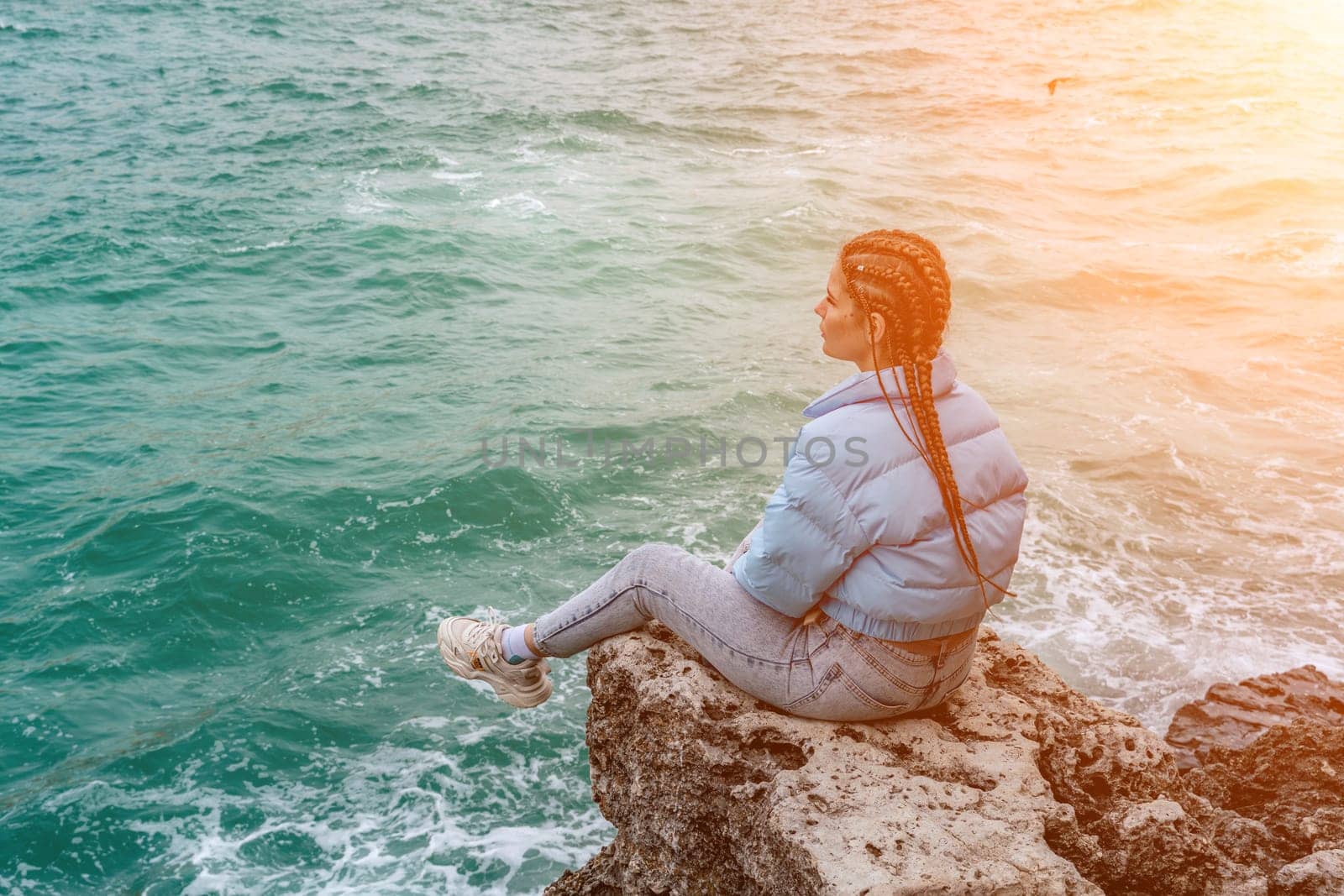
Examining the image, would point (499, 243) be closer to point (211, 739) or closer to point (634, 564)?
point (211, 739)

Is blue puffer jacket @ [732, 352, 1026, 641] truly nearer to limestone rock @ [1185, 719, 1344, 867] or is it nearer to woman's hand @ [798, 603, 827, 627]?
woman's hand @ [798, 603, 827, 627]

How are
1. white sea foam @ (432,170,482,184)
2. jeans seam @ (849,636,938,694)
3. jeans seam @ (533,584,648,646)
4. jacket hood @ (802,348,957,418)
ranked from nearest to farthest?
jacket hood @ (802,348,957,418) → jeans seam @ (849,636,938,694) → jeans seam @ (533,584,648,646) → white sea foam @ (432,170,482,184)

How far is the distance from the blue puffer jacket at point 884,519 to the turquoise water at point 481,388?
3.21m

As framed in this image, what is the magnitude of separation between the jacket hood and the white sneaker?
1.66 m

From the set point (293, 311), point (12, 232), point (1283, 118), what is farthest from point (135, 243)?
point (1283, 118)

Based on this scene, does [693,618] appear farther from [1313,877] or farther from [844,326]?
[1313,877]

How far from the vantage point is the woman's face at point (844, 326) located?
360 cm

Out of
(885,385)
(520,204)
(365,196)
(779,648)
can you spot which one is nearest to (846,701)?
(779,648)

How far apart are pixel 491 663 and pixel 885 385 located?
6.56 ft

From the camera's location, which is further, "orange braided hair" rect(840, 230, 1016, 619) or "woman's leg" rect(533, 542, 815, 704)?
"woman's leg" rect(533, 542, 815, 704)

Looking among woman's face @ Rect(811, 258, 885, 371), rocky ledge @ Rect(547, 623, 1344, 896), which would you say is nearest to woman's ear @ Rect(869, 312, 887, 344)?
woman's face @ Rect(811, 258, 885, 371)

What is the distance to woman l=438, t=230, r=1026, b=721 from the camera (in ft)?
11.2

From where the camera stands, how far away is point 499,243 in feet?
54.4

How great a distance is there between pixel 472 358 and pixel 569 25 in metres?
23.6
